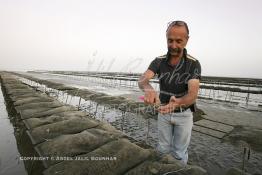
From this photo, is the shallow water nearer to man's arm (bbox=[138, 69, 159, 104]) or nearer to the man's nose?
man's arm (bbox=[138, 69, 159, 104])

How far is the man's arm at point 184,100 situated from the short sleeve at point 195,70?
0.07 m

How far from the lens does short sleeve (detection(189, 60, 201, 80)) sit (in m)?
2.20

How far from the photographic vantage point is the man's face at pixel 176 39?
214cm

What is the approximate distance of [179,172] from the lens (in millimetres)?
2305

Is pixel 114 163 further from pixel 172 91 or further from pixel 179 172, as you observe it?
pixel 172 91

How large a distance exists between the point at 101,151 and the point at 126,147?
0.39 meters

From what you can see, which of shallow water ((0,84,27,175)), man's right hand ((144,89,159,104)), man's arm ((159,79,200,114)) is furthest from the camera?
shallow water ((0,84,27,175))

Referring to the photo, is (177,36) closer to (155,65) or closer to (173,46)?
(173,46)

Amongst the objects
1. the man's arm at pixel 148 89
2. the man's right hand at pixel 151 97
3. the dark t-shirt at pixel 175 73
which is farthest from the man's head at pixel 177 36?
the man's right hand at pixel 151 97

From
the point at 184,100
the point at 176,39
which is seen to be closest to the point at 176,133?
the point at 184,100

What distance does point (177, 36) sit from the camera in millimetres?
2152

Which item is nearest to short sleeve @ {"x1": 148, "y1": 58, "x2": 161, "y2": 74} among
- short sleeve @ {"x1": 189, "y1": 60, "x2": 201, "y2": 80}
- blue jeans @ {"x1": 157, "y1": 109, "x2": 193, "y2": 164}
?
short sleeve @ {"x1": 189, "y1": 60, "x2": 201, "y2": 80}

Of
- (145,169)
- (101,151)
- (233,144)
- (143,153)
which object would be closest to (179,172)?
(145,169)

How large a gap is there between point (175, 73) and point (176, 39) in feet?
1.39
